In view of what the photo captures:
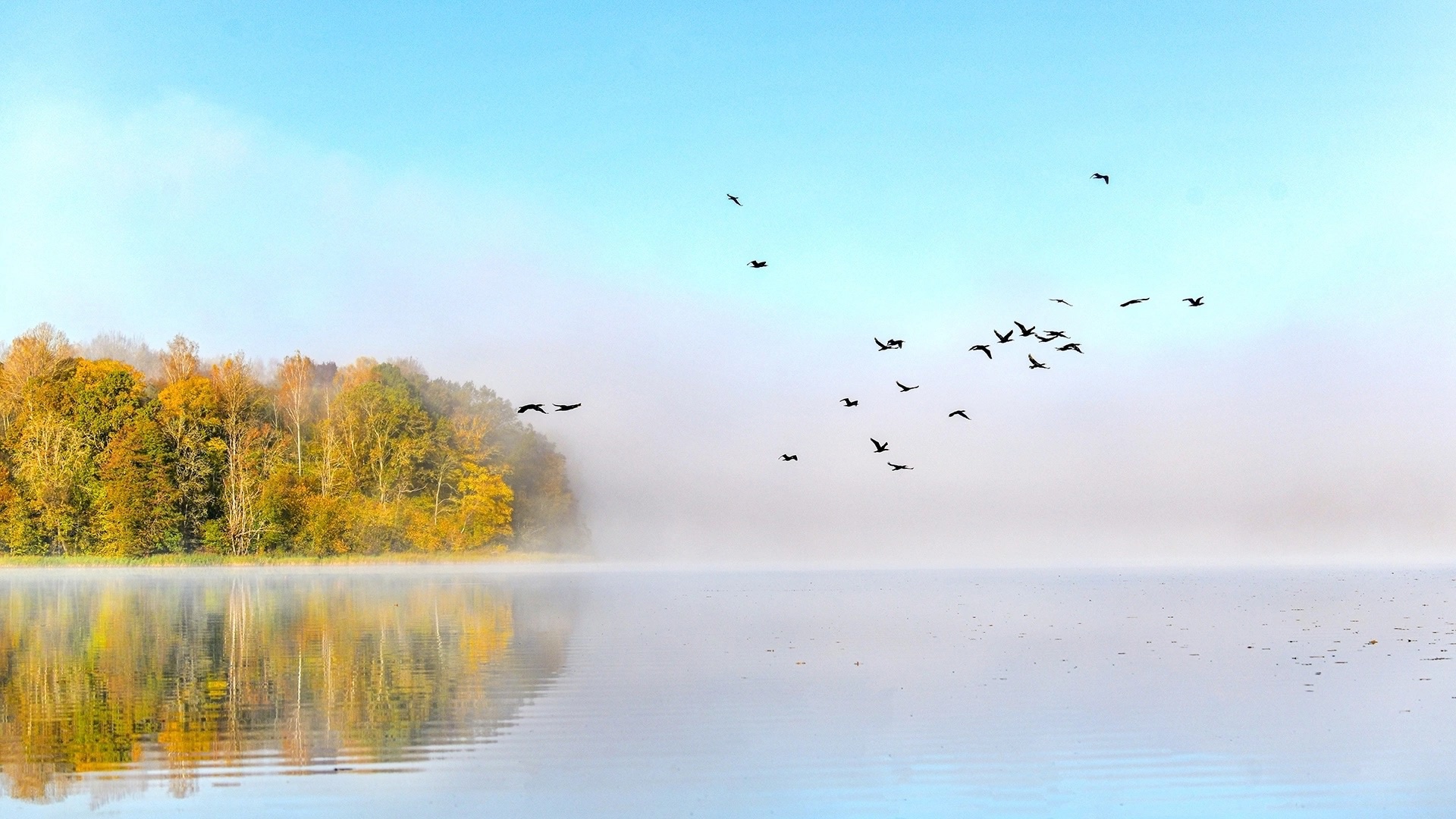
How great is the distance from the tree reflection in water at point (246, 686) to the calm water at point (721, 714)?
0.28ft

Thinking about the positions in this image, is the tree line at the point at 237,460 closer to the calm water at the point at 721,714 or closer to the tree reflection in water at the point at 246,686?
the tree reflection in water at the point at 246,686

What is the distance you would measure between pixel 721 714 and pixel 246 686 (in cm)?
895

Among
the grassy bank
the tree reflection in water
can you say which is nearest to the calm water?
the tree reflection in water

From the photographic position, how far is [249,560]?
8562 centimetres

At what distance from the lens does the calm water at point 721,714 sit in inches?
542

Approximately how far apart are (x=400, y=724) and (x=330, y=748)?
5.90 feet

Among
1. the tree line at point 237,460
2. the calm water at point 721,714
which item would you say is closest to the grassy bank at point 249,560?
the tree line at point 237,460

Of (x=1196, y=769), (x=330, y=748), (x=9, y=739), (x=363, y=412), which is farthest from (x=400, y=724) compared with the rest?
(x=363, y=412)

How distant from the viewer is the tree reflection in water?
1552 cm

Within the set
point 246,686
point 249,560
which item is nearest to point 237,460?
point 249,560

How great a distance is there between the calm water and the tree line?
160 ft

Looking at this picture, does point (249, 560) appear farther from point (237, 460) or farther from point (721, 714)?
point (721, 714)

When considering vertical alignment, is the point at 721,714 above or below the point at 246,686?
below

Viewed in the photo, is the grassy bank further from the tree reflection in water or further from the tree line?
the tree reflection in water
